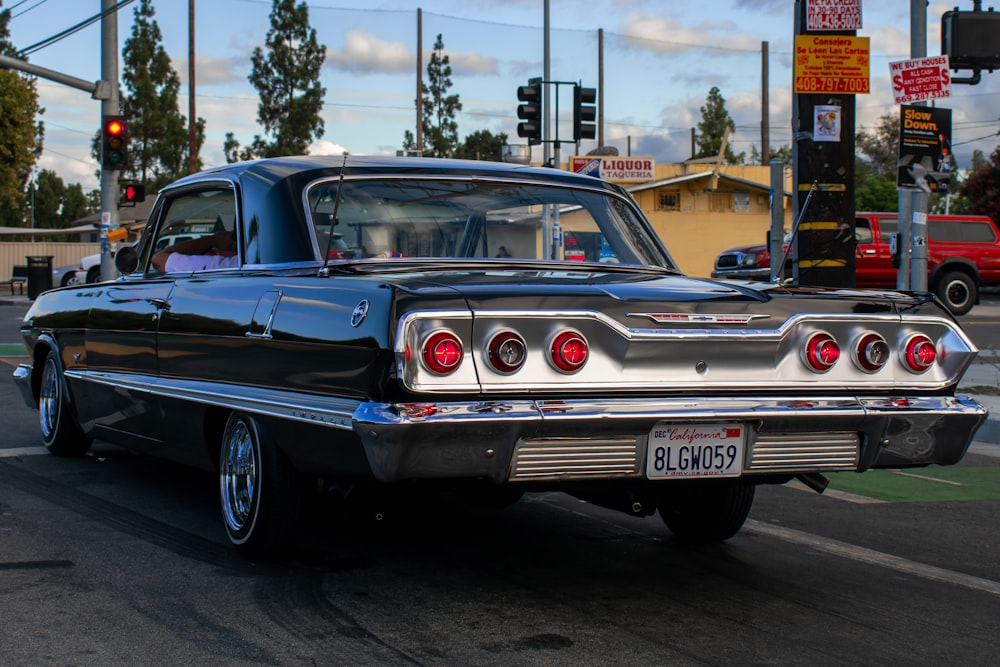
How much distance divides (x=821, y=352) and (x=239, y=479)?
2.34 m

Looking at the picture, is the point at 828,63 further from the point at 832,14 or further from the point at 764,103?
the point at 764,103

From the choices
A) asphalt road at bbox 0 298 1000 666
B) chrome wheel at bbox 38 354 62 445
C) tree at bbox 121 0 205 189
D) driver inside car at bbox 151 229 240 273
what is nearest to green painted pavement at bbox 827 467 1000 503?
asphalt road at bbox 0 298 1000 666

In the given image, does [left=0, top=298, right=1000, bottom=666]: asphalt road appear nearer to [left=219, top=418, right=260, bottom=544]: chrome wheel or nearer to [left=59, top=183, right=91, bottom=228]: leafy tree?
[left=219, top=418, right=260, bottom=544]: chrome wheel

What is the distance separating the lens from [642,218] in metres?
6.01

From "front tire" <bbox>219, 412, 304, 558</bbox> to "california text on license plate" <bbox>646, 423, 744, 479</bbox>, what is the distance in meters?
1.42

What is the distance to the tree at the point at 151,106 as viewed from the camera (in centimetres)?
6531

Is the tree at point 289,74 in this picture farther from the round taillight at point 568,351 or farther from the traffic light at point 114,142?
the round taillight at point 568,351

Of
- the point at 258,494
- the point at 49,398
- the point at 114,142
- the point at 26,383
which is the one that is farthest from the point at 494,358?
the point at 114,142

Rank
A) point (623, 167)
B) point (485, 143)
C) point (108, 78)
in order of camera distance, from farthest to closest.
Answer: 1. point (485, 143)
2. point (623, 167)
3. point (108, 78)

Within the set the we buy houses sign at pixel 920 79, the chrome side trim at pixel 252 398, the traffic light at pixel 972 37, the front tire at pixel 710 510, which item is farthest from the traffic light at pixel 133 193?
the front tire at pixel 710 510

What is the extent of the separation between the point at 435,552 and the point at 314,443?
40.9 inches

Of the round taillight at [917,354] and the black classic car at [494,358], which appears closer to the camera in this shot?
the black classic car at [494,358]

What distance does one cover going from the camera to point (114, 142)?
22094 mm

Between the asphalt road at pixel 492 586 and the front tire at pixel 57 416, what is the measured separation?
0.71m
